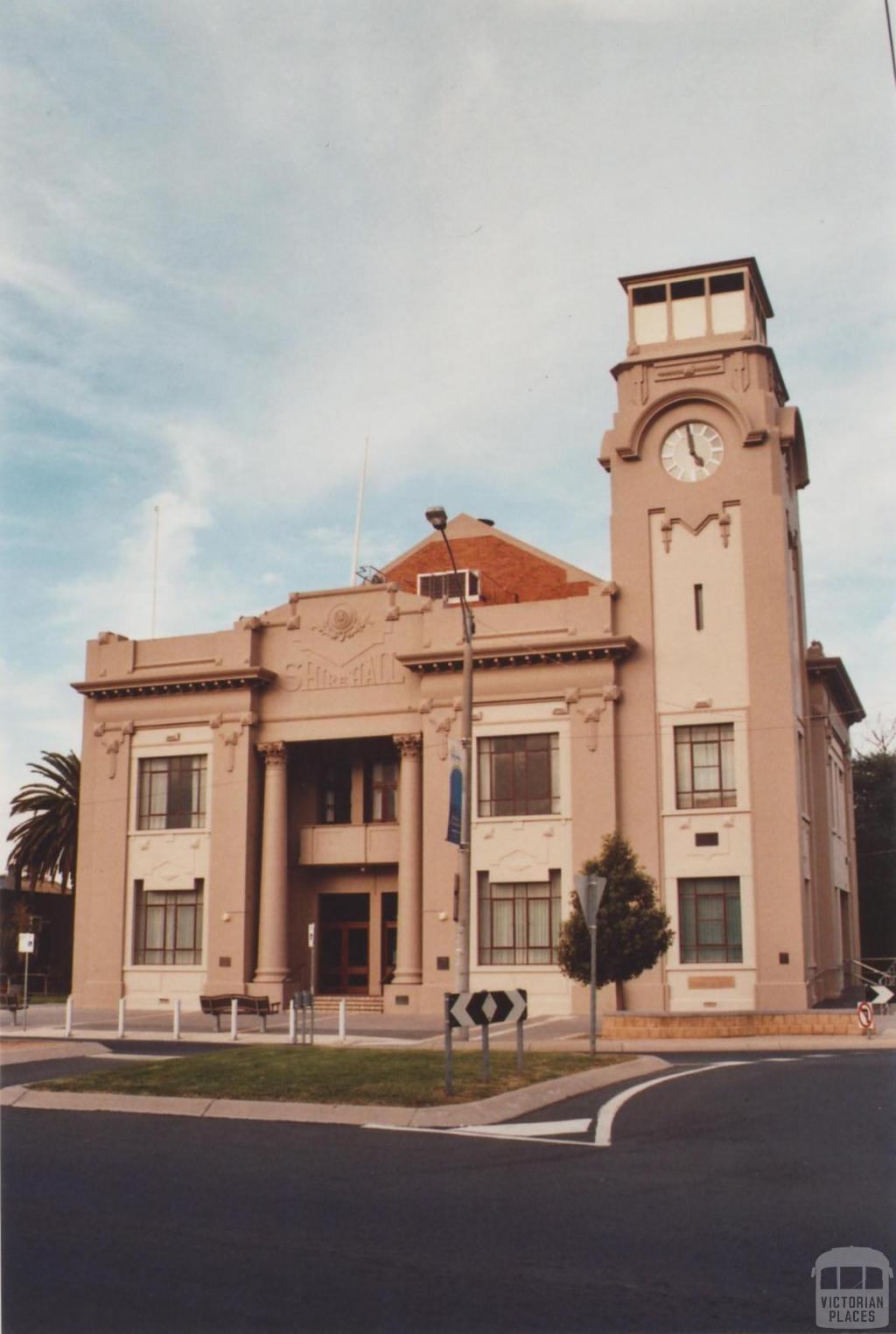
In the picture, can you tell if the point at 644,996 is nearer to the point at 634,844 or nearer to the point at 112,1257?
the point at 634,844

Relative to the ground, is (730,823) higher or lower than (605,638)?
lower

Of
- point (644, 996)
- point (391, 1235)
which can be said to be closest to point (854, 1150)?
point (391, 1235)

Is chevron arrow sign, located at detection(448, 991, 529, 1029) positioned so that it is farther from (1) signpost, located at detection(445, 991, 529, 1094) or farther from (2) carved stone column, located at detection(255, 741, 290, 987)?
(2) carved stone column, located at detection(255, 741, 290, 987)

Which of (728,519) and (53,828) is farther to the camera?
(53,828)

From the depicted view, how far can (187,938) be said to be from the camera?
4338cm

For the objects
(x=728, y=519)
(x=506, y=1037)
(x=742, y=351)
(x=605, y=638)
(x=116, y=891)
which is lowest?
(x=506, y=1037)

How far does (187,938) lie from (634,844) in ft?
46.7

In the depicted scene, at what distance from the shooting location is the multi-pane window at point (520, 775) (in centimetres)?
4009

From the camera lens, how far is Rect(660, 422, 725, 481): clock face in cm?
4069

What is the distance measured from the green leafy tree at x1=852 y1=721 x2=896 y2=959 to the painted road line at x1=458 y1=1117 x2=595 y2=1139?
39.5 meters

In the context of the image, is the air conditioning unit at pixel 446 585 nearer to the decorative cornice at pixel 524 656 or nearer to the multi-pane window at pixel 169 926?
the decorative cornice at pixel 524 656

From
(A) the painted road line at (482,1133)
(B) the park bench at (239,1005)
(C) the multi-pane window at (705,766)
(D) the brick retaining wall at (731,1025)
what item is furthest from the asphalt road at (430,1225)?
A: (C) the multi-pane window at (705,766)

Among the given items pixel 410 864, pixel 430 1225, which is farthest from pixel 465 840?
pixel 430 1225

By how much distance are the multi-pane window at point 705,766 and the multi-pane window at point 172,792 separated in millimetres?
14836
